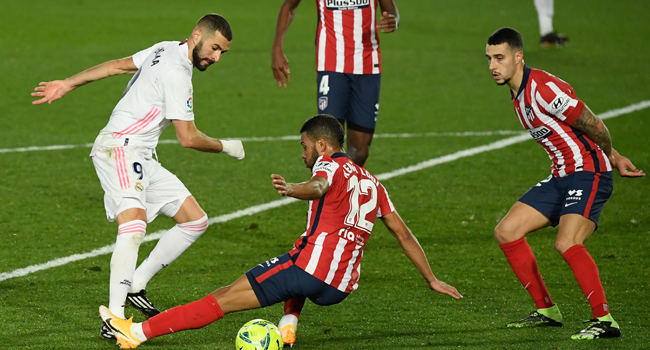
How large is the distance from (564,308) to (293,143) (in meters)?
5.81

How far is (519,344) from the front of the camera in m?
5.20

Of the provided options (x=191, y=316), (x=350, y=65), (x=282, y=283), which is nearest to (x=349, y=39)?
(x=350, y=65)

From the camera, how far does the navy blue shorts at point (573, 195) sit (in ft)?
18.1

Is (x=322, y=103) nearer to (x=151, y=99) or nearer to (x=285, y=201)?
(x=285, y=201)

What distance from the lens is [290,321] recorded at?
5309mm

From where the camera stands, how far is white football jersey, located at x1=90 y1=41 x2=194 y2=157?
17.7ft

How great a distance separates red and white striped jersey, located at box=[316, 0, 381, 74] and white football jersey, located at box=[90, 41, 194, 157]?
265 centimetres

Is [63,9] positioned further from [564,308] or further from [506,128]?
[564,308]

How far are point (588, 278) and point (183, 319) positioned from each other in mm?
2544

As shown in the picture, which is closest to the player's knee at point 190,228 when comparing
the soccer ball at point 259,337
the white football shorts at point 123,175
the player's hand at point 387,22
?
the white football shorts at point 123,175

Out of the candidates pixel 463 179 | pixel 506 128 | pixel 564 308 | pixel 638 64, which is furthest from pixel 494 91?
pixel 564 308

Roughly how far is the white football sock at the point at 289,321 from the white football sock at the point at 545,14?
518 inches

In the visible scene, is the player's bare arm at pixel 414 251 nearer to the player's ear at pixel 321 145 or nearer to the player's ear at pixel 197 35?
the player's ear at pixel 321 145

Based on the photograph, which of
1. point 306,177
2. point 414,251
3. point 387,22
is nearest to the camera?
point 414,251
